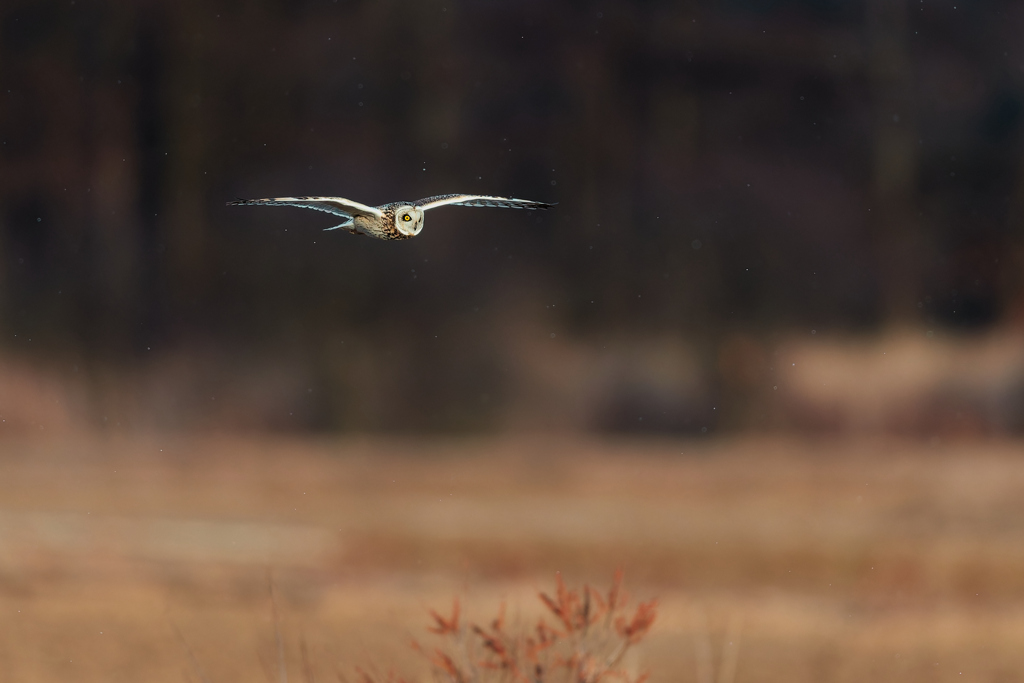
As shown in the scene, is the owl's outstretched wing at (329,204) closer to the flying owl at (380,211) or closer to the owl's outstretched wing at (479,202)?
the flying owl at (380,211)

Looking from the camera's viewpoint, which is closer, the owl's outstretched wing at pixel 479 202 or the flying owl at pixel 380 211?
the flying owl at pixel 380 211

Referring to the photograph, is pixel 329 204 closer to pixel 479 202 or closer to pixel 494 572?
pixel 479 202

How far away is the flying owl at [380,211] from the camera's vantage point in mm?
2041

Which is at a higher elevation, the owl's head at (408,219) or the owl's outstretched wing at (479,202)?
the owl's outstretched wing at (479,202)

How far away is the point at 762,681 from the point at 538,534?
→ 3.85 m

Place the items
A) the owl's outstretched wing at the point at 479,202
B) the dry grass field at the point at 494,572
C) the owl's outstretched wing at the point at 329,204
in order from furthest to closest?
the dry grass field at the point at 494,572, the owl's outstretched wing at the point at 479,202, the owl's outstretched wing at the point at 329,204

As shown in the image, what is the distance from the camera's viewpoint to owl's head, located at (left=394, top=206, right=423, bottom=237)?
6.79ft

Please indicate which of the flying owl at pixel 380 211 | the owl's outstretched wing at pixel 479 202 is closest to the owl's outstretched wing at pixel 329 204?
the flying owl at pixel 380 211

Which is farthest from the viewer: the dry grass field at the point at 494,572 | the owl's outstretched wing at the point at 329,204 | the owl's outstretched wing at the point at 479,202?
the dry grass field at the point at 494,572

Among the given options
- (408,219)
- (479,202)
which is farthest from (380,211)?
(479,202)

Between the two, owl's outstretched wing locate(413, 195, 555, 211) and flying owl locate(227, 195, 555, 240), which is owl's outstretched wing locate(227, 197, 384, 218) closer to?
flying owl locate(227, 195, 555, 240)

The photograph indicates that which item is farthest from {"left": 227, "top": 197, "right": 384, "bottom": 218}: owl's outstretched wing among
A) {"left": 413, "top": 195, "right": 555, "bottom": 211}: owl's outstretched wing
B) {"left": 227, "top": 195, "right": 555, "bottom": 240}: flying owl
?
{"left": 413, "top": 195, "right": 555, "bottom": 211}: owl's outstretched wing

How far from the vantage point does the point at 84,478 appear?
15.5 m

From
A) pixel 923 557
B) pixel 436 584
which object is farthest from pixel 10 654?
Answer: pixel 923 557
